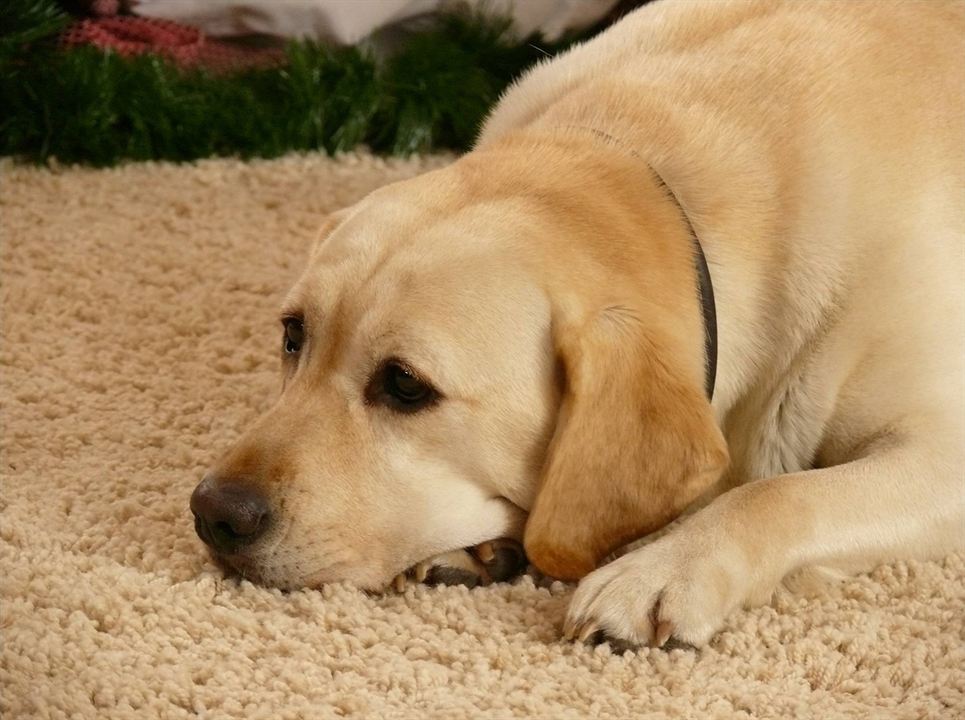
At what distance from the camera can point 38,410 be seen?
267 cm

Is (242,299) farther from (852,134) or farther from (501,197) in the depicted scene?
(852,134)

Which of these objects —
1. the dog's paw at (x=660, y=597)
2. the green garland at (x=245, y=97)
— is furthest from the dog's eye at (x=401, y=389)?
the green garland at (x=245, y=97)

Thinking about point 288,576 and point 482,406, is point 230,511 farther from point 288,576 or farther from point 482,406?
point 482,406

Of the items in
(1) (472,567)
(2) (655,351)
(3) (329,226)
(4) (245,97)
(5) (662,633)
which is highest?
(2) (655,351)

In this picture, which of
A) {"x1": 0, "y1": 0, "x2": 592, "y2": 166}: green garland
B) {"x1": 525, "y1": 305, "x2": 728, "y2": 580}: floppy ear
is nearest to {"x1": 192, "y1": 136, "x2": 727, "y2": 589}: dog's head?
{"x1": 525, "y1": 305, "x2": 728, "y2": 580}: floppy ear

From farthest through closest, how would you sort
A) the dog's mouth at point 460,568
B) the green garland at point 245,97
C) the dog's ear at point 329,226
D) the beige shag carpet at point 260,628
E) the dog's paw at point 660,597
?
the green garland at point 245,97, the dog's ear at point 329,226, the dog's mouth at point 460,568, the dog's paw at point 660,597, the beige shag carpet at point 260,628

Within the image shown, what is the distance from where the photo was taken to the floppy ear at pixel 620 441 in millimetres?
1969

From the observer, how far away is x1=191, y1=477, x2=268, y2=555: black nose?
195 cm

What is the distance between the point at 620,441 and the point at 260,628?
585mm

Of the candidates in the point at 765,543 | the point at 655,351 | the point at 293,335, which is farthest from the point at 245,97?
the point at 765,543

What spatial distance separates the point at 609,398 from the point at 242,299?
1.45 metres

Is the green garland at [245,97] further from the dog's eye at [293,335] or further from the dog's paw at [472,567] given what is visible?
the dog's paw at [472,567]

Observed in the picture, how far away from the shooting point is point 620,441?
197 centimetres

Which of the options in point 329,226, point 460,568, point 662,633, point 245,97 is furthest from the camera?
point 245,97
